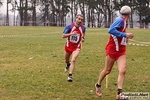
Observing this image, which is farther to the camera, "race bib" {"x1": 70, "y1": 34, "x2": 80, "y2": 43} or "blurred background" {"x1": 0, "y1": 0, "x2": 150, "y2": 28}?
"blurred background" {"x1": 0, "y1": 0, "x2": 150, "y2": 28}

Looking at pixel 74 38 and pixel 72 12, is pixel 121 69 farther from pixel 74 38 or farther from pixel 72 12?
pixel 72 12

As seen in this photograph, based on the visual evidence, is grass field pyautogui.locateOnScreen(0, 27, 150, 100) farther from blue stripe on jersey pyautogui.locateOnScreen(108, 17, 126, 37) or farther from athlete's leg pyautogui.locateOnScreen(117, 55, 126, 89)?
blue stripe on jersey pyautogui.locateOnScreen(108, 17, 126, 37)

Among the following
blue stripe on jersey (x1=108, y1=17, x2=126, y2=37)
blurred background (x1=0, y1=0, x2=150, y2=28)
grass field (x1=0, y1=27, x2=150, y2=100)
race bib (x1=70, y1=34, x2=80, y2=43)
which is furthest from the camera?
blurred background (x1=0, y1=0, x2=150, y2=28)

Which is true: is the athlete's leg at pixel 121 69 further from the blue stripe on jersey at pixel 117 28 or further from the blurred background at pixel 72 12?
the blurred background at pixel 72 12

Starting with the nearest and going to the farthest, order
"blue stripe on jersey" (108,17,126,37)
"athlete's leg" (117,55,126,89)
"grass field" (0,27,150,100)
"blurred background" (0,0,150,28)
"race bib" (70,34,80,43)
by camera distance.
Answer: "blue stripe on jersey" (108,17,126,37) → "athlete's leg" (117,55,126,89) → "grass field" (0,27,150,100) → "race bib" (70,34,80,43) → "blurred background" (0,0,150,28)

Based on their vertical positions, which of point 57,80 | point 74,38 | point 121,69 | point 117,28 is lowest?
point 57,80

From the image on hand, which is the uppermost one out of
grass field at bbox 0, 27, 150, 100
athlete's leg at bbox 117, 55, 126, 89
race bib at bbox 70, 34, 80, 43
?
race bib at bbox 70, 34, 80, 43

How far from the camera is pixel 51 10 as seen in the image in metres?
87.9

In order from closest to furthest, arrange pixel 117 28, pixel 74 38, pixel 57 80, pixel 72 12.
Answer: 1. pixel 117 28
2. pixel 57 80
3. pixel 74 38
4. pixel 72 12

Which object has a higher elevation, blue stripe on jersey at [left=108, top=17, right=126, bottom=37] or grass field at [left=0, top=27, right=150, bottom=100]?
blue stripe on jersey at [left=108, top=17, right=126, bottom=37]

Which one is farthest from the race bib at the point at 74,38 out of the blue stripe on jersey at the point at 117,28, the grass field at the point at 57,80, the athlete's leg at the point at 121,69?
the blue stripe on jersey at the point at 117,28

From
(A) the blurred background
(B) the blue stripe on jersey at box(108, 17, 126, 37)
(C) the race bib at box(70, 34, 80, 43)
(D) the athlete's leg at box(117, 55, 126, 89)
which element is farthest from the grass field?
(A) the blurred background

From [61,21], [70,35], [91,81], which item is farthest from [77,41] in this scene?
[61,21]

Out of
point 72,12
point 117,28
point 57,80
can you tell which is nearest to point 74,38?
point 57,80
